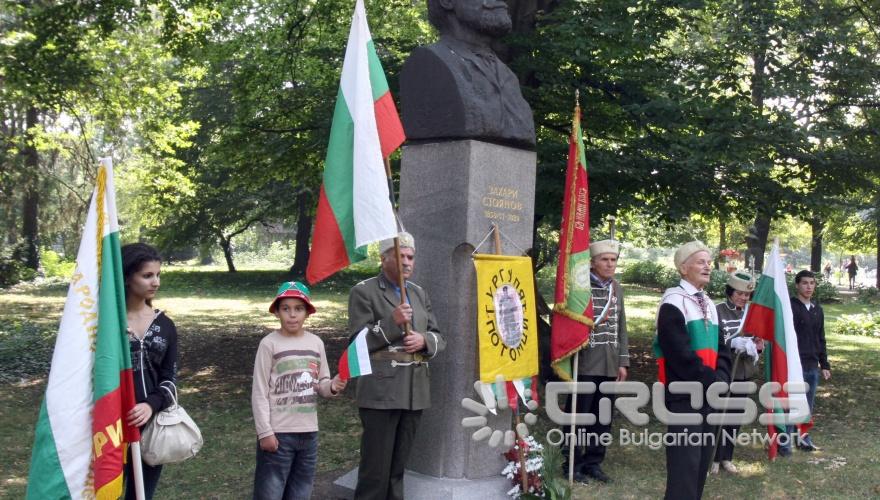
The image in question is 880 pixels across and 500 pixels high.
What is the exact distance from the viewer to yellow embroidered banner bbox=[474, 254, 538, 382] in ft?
19.0

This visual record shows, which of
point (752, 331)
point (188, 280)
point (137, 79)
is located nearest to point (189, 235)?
point (188, 280)

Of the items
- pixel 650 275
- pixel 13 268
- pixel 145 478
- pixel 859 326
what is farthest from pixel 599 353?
pixel 650 275

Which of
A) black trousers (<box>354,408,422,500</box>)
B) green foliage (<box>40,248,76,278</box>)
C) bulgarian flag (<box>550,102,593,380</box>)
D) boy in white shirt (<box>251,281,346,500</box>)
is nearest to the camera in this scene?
boy in white shirt (<box>251,281,346,500</box>)

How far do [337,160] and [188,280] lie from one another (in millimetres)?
29411

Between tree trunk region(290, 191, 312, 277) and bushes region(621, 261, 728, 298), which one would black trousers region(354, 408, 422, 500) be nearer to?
tree trunk region(290, 191, 312, 277)

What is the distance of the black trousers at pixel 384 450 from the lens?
531 centimetres

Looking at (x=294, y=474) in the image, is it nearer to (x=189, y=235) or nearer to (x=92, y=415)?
(x=92, y=415)

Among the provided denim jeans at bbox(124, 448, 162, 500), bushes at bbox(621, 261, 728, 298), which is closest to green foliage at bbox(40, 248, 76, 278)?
bushes at bbox(621, 261, 728, 298)

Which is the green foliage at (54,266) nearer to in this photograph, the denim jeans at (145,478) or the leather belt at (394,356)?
the leather belt at (394,356)

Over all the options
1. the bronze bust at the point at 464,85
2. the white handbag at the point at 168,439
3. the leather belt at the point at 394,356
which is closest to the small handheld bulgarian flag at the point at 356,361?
the leather belt at the point at 394,356

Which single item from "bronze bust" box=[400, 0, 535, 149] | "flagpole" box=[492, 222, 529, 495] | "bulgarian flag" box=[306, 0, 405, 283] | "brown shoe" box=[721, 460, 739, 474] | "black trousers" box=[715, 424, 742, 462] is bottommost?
"brown shoe" box=[721, 460, 739, 474]

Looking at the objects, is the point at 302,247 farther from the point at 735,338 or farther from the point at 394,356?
the point at 394,356

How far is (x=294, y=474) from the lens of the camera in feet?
16.1

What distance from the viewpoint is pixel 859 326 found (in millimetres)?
20797
